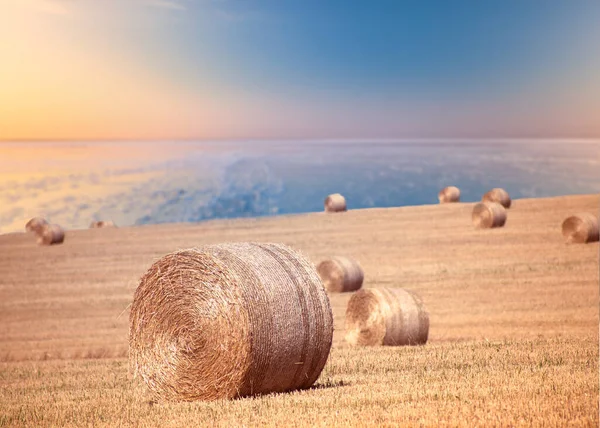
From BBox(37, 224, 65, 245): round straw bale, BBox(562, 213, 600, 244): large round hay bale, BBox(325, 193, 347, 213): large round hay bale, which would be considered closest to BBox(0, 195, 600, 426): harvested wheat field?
BBox(37, 224, 65, 245): round straw bale

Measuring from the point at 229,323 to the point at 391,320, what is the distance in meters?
6.07

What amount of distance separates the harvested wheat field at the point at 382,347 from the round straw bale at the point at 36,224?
0.62 m

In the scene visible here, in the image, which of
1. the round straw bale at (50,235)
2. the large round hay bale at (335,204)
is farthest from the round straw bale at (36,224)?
the large round hay bale at (335,204)

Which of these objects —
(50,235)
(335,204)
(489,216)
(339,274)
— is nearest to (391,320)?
(339,274)

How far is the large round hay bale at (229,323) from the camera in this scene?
9.00 meters

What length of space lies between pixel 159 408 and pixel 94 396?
52.0 inches

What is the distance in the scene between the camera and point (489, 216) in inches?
1244

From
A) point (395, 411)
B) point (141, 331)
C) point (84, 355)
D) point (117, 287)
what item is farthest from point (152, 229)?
point (395, 411)

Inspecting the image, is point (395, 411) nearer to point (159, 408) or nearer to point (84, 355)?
point (159, 408)

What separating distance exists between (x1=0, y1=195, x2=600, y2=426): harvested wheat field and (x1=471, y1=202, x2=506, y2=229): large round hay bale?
0.34 meters

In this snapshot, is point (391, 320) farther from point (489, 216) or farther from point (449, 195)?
point (449, 195)

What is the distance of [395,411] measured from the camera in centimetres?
746

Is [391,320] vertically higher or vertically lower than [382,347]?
higher

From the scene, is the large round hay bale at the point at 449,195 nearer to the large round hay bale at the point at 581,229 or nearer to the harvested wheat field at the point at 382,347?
the harvested wheat field at the point at 382,347
